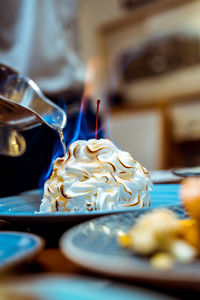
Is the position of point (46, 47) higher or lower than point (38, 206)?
higher

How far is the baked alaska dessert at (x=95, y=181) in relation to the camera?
0.57 m

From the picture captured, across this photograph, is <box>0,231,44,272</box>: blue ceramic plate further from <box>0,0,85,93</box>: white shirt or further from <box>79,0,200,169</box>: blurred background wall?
<box>79,0,200,169</box>: blurred background wall

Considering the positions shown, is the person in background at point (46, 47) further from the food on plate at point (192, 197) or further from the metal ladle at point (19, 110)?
the food on plate at point (192, 197)

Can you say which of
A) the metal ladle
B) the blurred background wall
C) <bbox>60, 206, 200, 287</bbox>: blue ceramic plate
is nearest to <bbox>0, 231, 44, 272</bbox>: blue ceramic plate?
<bbox>60, 206, 200, 287</bbox>: blue ceramic plate

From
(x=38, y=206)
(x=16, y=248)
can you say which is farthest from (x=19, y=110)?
(x=16, y=248)

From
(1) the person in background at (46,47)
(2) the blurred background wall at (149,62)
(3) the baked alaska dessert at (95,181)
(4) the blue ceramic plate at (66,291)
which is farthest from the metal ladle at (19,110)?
(2) the blurred background wall at (149,62)

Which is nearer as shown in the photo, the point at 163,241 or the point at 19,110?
the point at 163,241

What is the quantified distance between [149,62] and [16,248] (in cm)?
349

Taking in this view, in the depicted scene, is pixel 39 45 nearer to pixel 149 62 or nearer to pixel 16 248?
pixel 16 248

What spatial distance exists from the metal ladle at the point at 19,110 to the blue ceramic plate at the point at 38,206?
0.14 metres

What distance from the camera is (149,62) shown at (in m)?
3.70

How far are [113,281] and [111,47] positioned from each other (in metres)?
3.86

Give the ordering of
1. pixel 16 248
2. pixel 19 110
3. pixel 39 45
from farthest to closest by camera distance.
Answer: pixel 39 45
pixel 19 110
pixel 16 248

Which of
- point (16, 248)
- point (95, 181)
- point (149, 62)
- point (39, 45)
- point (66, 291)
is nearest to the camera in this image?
point (66, 291)
